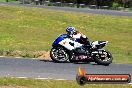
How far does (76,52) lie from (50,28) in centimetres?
2119

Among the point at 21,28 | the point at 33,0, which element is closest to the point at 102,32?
the point at 21,28

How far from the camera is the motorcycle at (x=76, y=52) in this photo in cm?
1908

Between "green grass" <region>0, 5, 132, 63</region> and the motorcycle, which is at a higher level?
the motorcycle

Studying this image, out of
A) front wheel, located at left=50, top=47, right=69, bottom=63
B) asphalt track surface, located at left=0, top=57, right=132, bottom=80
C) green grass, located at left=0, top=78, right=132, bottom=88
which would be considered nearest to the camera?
green grass, located at left=0, top=78, right=132, bottom=88

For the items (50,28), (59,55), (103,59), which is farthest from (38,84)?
(50,28)

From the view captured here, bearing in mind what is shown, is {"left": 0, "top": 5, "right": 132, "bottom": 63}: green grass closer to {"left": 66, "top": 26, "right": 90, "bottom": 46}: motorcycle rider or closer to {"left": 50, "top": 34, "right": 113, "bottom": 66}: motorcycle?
{"left": 50, "top": 34, "right": 113, "bottom": 66}: motorcycle

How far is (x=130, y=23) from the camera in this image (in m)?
50.6

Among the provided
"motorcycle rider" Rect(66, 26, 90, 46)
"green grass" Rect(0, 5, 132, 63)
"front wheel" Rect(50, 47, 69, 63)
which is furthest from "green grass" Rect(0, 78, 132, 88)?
"green grass" Rect(0, 5, 132, 63)

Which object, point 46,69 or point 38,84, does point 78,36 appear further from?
point 38,84

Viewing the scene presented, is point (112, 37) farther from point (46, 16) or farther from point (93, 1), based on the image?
point (93, 1)

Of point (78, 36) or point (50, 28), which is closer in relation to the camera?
point (78, 36)

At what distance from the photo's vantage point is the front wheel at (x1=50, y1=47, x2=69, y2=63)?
19.2 meters

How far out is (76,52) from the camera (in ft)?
63.9

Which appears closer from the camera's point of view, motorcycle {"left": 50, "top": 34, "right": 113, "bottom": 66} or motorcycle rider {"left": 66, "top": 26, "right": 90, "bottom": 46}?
motorcycle {"left": 50, "top": 34, "right": 113, "bottom": 66}
